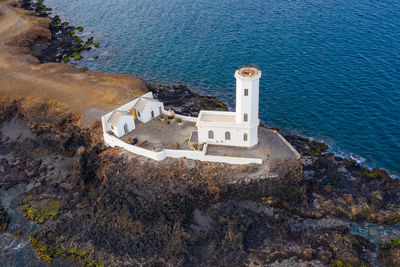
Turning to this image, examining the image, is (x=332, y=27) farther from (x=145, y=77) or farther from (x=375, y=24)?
(x=145, y=77)

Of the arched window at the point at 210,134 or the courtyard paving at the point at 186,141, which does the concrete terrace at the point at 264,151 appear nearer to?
the courtyard paving at the point at 186,141

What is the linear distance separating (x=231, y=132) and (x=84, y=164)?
2229cm

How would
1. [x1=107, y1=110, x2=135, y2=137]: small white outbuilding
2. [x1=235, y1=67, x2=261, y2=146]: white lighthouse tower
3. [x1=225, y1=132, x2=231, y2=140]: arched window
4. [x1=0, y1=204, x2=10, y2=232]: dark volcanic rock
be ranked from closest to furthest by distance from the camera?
[x1=235, y1=67, x2=261, y2=146]: white lighthouse tower, [x1=0, y1=204, x2=10, y2=232]: dark volcanic rock, [x1=225, y1=132, x2=231, y2=140]: arched window, [x1=107, y1=110, x2=135, y2=137]: small white outbuilding

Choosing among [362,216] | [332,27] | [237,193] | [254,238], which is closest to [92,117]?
[237,193]

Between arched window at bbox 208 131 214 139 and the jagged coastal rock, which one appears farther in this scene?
arched window at bbox 208 131 214 139

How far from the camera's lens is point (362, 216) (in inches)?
1775

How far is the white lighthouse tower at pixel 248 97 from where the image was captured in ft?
146

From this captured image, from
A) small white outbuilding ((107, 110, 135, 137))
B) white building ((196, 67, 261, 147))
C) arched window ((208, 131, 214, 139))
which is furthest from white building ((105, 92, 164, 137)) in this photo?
arched window ((208, 131, 214, 139))

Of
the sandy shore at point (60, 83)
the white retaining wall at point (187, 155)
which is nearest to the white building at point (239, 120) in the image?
the white retaining wall at point (187, 155)

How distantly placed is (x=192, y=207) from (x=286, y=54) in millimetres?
51049

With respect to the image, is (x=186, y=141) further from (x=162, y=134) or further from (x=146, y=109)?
(x=146, y=109)

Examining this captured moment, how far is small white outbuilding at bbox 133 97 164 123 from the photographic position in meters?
54.5

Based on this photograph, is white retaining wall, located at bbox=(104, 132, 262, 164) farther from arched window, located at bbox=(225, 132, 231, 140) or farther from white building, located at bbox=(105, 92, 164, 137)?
white building, located at bbox=(105, 92, 164, 137)

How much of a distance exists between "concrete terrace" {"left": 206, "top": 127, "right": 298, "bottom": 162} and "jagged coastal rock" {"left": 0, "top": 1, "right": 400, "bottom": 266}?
5.53 ft
